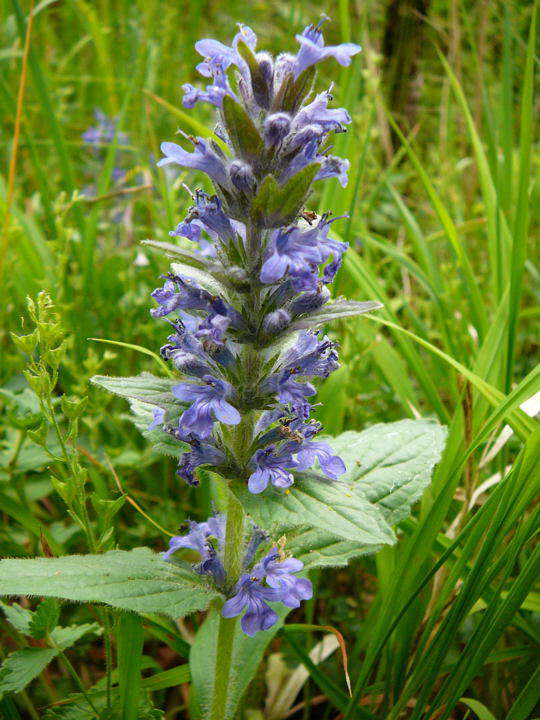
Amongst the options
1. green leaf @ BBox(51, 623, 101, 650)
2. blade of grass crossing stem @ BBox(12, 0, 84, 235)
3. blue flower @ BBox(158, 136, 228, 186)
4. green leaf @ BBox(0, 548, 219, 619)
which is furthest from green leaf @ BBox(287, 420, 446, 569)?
blade of grass crossing stem @ BBox(12, 0, 84, 235)

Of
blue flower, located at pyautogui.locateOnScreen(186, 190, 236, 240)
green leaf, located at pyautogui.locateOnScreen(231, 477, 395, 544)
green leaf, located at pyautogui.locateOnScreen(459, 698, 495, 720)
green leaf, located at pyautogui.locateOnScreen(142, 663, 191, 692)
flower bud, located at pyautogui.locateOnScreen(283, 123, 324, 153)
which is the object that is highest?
Answer: flower bud, located at pyautogui.locateOnScreen(283, 123, 324, 153)

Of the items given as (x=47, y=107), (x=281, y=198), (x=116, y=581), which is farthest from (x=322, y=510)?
(x=47, y=107)

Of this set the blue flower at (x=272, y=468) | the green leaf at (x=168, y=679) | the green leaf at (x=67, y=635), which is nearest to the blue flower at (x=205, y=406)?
the blue flower at (x=272, y=468)

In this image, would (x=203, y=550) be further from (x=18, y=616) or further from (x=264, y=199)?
(x=264, y=199)

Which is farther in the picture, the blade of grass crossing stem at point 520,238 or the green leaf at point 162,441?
the blade of grass crossing stem at point 520,238

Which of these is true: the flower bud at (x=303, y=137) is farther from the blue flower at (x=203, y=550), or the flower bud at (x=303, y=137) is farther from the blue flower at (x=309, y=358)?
the blue flower at (x=203, y=550)

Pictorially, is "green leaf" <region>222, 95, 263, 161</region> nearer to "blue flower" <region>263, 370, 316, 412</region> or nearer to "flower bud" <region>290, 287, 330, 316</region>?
"flower bud" <region>290, 287, 330, 316</region>
